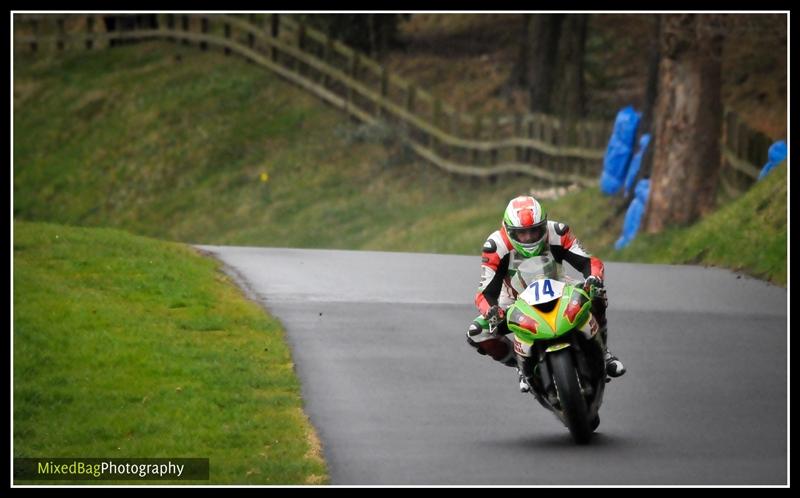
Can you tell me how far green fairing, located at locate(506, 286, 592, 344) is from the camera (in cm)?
1114

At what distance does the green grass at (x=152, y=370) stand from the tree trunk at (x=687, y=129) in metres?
9.79

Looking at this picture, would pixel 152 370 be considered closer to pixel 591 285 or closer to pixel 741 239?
pixel 591 285

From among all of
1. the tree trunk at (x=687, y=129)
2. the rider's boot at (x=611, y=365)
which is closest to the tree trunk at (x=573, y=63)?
the tree trunk at (x=687, y=129)

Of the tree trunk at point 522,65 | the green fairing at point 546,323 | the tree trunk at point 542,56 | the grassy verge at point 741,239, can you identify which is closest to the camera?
the green fairing at point 546,323

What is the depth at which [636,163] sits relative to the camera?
30062 millimetres

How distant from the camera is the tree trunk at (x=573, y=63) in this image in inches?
1455

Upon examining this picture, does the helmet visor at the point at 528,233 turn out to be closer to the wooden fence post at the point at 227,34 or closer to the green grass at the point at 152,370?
the green grass at the point at 152,370

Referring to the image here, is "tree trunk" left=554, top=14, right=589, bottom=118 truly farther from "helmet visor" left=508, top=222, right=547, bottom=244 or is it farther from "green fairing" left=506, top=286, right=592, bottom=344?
"green fairing" left=506, top=286, right=592, bottom=344

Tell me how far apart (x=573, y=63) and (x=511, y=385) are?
24111mm

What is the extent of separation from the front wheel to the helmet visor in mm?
920

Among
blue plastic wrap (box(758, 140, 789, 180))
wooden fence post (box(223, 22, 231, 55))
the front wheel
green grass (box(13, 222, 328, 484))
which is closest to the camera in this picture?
the front wheel

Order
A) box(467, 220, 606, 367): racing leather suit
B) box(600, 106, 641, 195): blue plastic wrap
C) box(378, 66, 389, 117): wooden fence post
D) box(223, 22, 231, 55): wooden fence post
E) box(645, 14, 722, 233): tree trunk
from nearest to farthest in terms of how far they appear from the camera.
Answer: box(467, 220, 606, 367): racing leather suit, box(645, 14, 722, 233): tree trunk, box(600, 106, 641, 195): blue plastic wrap, box(378, 66, 389, 117): wooden fence post, box(223, 22, 231, 55): wooden fence post

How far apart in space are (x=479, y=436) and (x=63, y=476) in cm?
281

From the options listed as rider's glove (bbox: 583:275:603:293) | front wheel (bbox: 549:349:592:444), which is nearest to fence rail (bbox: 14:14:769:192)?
rider's glove (bbox: 583:275:603:293)
